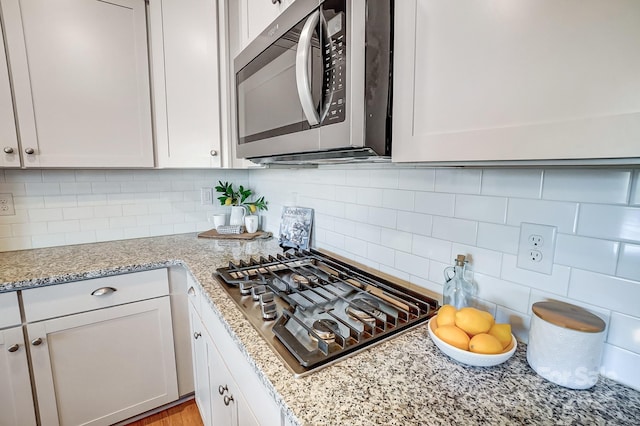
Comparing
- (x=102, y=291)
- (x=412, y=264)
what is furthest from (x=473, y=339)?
(x=102, y=291)

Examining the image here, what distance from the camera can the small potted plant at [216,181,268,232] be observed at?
2004mm

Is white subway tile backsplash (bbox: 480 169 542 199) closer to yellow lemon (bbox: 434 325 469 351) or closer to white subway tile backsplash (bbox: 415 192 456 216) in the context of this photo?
white subway tile backsplash (bbox: 415 192 456 216)

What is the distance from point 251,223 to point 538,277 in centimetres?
159

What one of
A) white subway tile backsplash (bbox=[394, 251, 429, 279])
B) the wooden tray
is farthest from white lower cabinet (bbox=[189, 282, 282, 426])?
white subway tile backsplash (bbox=[394, 251, 429, 279])

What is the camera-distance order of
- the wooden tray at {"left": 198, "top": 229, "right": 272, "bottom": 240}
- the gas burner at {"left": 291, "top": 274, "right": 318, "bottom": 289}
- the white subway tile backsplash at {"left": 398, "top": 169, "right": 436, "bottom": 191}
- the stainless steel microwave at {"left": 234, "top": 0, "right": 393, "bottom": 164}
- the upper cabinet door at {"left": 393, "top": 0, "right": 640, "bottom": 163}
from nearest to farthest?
the upper cabinet door at {"left": 393, "top": 0, "right": 640, "bottom": 163} < the stainless steel microwave at {"left": 234, "top": 0, "right": 393, "bottom": 164} < the white subway tile backsplash at {"left": 398, "top": 169, "right": 436, "bottom": 191} < the gas burner at {"left": 291, "top": 274, "right": 318, "bottom": 289} < the wooden tray at {"left": 198, "top": 229, "right": 272, "bottom": 240}

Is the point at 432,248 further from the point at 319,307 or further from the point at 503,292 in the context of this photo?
the point at 319,307

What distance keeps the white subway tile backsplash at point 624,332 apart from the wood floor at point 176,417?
5.93ft

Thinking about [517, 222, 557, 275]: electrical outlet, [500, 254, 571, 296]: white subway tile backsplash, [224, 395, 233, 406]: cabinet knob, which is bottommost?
[224, 395, 233, 406]: cabinet knob

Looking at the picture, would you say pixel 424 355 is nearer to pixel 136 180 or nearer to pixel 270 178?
pixel 270 178

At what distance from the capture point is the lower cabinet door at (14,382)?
4.09ft

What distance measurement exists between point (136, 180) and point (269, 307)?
1479mm

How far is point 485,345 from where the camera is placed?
0.67 metres

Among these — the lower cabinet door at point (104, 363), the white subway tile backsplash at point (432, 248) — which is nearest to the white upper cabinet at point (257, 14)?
the white subway tile backsplash at point (432, 248)

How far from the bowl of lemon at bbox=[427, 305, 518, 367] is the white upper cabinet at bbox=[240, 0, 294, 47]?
1052 millimetres
